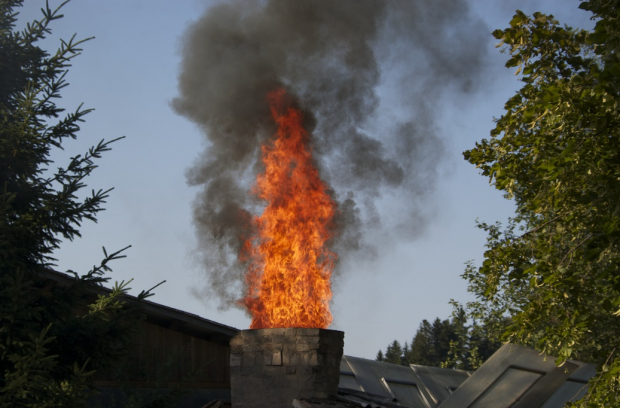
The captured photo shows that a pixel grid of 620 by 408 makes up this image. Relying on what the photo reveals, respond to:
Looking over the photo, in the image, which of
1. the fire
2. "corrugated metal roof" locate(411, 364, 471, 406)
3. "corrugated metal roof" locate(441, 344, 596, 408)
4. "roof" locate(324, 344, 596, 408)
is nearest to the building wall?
the fire

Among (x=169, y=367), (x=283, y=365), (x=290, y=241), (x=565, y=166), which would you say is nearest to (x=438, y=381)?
(x=169, y=367)

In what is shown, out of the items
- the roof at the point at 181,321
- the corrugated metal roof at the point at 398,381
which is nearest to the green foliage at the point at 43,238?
the roof at the point at 181,321

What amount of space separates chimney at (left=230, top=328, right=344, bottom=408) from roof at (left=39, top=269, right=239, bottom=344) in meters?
3.76

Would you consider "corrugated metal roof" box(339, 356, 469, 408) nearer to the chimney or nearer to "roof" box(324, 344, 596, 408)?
"roof" box(324, 344, 596, 408)

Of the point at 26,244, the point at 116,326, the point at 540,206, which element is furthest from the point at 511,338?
the point at 26,244

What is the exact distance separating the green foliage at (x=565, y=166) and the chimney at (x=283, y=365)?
2.54m

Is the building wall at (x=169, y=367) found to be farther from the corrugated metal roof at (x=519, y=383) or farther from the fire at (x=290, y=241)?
the corrugated metal roof at (x=519, y=383)

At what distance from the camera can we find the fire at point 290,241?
11.1 m

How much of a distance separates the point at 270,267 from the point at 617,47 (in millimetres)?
6665

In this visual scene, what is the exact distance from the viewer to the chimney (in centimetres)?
961

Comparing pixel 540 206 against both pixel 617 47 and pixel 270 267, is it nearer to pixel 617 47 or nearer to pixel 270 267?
pixel 617 47

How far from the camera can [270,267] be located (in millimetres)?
11430

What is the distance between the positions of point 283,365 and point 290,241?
2.56 metres

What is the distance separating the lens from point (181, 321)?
1445 cm
